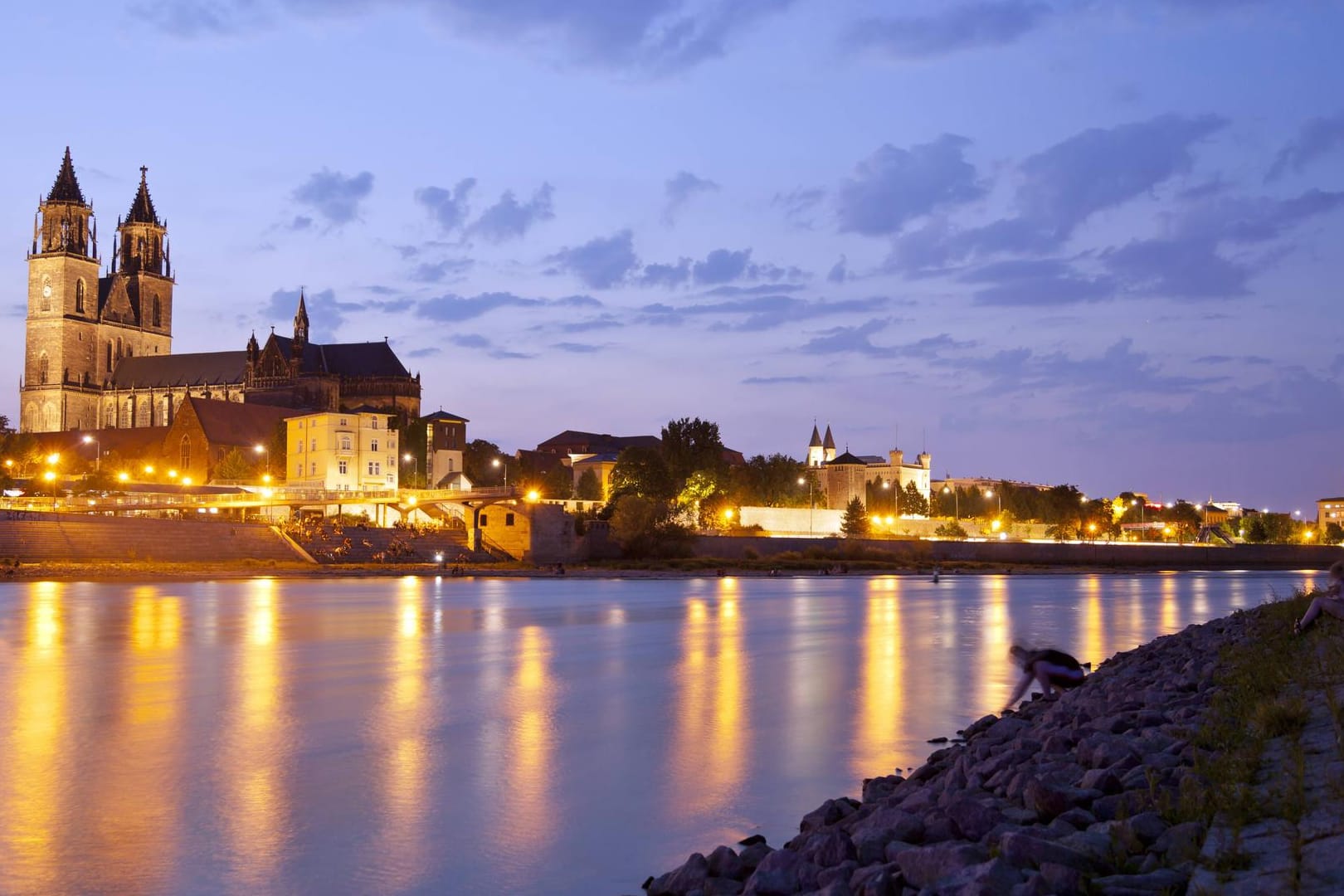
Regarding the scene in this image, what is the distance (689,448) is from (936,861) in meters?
104

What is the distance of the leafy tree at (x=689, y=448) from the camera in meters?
109

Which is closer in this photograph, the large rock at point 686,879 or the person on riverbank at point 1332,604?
the large rock at point 686,879

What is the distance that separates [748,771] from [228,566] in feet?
202

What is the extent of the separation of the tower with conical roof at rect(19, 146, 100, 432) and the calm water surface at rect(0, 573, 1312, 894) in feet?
513

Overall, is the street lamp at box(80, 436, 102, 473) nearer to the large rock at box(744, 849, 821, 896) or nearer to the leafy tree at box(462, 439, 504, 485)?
the leafy tree at box(462, 439, 504, 485)

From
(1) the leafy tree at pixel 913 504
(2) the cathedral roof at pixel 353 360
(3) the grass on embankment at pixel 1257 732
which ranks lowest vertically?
(3) the grass on embankment at pixel 1257 732

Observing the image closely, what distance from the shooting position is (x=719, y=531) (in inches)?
4176

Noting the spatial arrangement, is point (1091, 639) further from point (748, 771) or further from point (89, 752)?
point (89, 752)

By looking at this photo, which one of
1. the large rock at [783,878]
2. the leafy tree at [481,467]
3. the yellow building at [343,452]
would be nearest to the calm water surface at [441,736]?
the large rock at [783,878]

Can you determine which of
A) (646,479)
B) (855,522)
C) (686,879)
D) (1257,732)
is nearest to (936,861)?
(686,879)

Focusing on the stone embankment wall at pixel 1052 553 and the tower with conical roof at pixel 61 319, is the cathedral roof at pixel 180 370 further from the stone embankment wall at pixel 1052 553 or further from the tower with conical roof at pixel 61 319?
the stone embankment wall at pixel 1052 553

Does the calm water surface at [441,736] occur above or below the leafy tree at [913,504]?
below

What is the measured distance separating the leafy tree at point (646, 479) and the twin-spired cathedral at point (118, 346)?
197ft

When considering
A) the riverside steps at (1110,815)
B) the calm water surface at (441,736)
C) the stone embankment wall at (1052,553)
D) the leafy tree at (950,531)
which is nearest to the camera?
the riverside steps at (1110,815)
